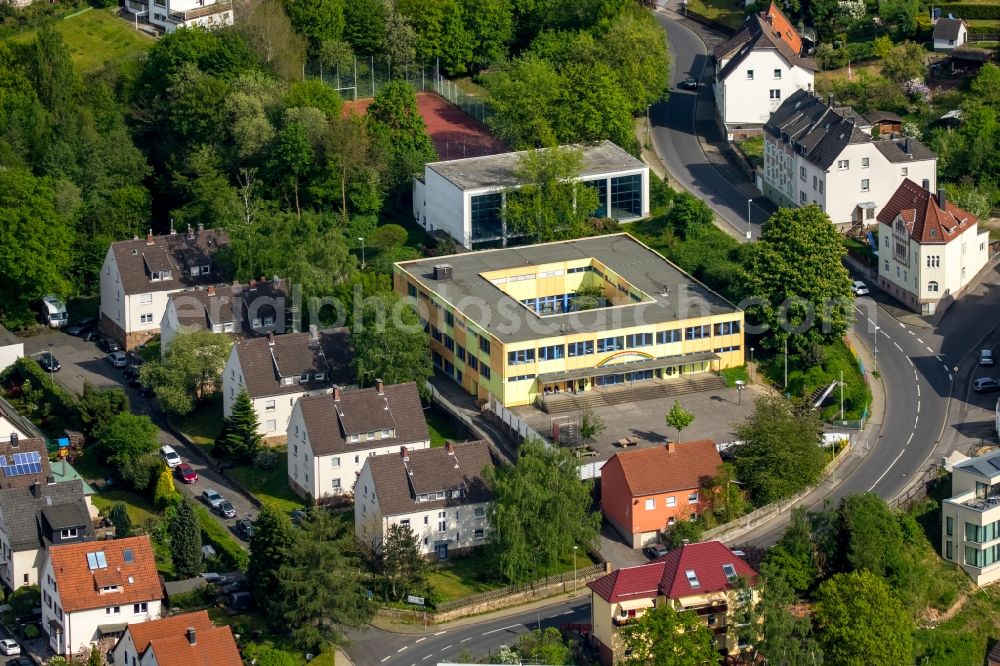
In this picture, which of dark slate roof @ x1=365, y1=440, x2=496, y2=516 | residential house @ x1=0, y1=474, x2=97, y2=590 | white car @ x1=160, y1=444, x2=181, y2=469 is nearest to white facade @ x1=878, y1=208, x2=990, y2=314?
dark slate roof @ x1=365, y1=440, x2=496, y2=516

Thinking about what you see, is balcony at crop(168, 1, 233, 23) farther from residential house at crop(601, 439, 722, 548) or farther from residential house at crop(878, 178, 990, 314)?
residential house at crop(601, 439, 722, 548)

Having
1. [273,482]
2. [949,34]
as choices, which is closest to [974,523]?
[273,482]

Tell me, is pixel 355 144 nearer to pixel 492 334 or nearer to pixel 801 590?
pixel 492 334

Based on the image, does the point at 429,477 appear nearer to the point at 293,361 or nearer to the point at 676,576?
the point at 676,576

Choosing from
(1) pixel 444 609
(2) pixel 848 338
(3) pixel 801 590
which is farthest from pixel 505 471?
(2) pixel 848 338

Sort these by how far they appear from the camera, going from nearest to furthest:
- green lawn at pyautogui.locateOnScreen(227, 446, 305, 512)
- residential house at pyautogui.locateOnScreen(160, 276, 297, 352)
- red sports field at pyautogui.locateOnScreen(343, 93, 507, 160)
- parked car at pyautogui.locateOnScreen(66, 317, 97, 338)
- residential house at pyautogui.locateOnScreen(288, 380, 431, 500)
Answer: residential house at pyautogui.locateOnScreen(288, 380, 431, 500)
green lawn at pyautogui.locateOnScreen(227, 446, 305, 512)
residential house at pyautogui.locateOnScreen(160, 276, 297, 352)
parked car at pyautogui.locateOnScreen(66, 317, 97, 338)
red sports field at pyautogui.locateOnScreen(343, 93, 507, 160)
